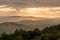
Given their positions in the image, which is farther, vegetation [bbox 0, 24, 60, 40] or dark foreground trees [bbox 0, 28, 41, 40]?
dark foreground trees [bbox 0, 28, 41, 40]

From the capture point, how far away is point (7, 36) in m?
50.7

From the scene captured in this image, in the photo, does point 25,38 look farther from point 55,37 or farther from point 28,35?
point 55,37

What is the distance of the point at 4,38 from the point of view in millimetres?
50219

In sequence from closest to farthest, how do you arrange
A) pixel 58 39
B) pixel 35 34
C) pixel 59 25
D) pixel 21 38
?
1. pixel 58 39
2. pixel 21 38
3. pixel 35 34
4. pixel 59 25

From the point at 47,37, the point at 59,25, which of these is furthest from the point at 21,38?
the point at 59,25

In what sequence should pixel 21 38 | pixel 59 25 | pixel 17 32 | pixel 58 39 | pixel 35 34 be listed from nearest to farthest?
pixel 58 39, pixel 21 38, pixel 35 34, pixel 17 32, pixel 59 25

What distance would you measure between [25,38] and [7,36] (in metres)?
5.34

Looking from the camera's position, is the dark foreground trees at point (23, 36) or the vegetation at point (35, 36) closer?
the vegetation at point (35, 36)

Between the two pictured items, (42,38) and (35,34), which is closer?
(42,38)

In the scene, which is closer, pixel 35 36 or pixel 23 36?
pixel 35 36

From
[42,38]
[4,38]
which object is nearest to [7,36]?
[4,38]

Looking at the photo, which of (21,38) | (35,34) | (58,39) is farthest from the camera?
(35,34)

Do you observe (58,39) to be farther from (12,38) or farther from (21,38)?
(12,38)

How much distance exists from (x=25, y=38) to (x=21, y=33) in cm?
361
